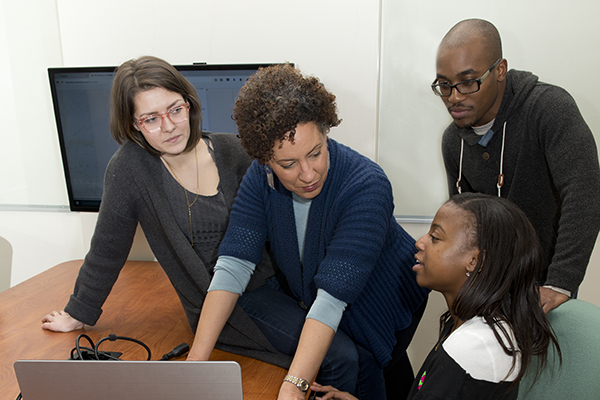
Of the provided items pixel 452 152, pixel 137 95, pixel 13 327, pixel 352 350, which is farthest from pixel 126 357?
pixel 452 152

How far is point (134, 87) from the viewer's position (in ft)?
4.20

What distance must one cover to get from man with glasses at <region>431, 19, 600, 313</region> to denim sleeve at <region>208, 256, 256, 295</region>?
80 cm

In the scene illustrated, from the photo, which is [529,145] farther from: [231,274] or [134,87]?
[134,87]

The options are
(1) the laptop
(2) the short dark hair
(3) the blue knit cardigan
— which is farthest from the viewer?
(2) the short dark hair

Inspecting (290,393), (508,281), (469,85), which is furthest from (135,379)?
(469,85)

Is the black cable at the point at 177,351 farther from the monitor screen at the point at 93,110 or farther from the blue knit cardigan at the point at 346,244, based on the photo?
the monitor screen at the point at 93,110

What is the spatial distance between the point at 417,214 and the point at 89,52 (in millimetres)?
1636

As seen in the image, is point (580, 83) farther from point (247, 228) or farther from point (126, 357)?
point (126, 357)

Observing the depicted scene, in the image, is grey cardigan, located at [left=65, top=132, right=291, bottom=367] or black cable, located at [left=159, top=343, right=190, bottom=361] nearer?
black cable, located at [left=159, top=343, right=190, bottom=361]

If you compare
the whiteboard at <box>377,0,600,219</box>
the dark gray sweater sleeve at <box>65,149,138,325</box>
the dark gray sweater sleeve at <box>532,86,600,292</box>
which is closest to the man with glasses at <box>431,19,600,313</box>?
the dark gray sweater sleeve at <box>532,86,600,292</box>

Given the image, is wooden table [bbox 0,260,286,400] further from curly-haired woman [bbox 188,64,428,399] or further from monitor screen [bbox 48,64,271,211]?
monitor screen [bbox 48,64,271,211]

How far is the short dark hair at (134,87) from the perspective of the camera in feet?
4.19

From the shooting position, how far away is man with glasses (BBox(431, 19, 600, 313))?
3.96 ft

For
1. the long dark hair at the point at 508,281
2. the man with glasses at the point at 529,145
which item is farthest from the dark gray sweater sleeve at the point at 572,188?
the long dark hair at the point at 508,281
